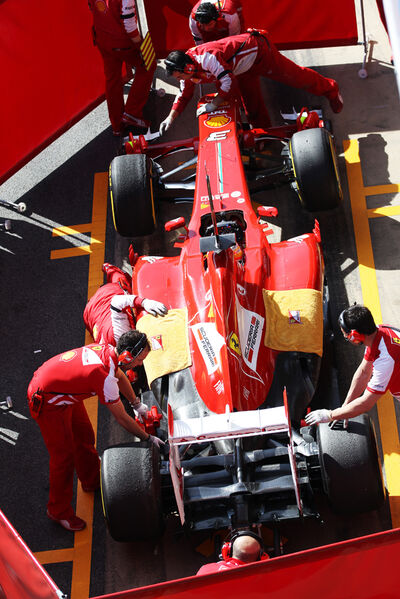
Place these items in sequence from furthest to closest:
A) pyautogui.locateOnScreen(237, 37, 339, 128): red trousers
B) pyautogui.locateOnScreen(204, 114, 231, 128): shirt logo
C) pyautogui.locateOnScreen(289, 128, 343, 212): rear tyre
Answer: pyautogui.locateOnScreen(237, 37, 339, 128): red trousers
pyautogui.locateOnScreen(204, 114, 231, 128): shirt logo
pyautogui.locateOnScreen(289, 128, 343, 212): rear tyre

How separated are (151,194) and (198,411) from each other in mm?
2667

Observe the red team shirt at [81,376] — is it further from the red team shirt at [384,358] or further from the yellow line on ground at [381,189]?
the yellow line on ground at [381,189]

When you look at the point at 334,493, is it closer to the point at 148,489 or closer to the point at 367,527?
the point at 367,527

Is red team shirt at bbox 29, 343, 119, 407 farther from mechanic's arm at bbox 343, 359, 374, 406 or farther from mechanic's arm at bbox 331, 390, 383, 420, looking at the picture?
mechanic's arm at bbox 343, 359, 374, 406

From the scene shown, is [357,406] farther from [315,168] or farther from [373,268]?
[315,168]

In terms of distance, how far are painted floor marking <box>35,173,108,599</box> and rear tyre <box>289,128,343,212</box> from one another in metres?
2.14

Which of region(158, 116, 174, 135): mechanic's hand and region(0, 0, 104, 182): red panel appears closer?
region(158, 116, 174, 135): mechanic's hand

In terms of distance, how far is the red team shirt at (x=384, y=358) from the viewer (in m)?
5.52

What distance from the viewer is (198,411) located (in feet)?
20.0

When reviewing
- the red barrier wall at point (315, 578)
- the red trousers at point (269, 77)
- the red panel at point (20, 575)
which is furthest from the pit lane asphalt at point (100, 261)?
the red barrier wall at point (315, 578)

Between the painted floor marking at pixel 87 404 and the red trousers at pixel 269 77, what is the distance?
179 centimetres

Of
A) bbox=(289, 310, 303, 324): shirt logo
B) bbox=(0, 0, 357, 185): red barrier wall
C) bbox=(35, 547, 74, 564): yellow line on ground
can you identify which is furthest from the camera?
bbox=(0, 0, 357, 185): red barrier wall

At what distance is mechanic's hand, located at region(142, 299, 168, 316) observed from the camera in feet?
21.7

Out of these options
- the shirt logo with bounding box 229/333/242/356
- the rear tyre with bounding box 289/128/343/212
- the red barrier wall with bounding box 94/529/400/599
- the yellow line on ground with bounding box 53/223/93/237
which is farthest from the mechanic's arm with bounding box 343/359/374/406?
the yellow line on ground with bounding box 53/223/93/237
